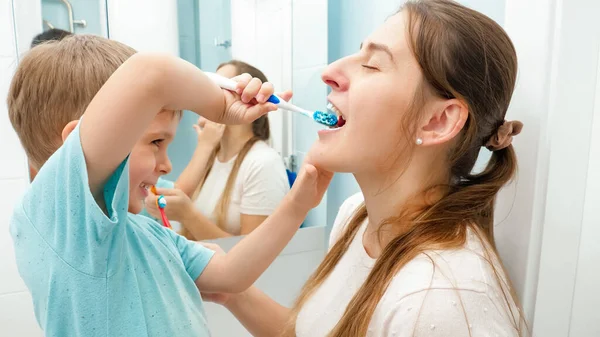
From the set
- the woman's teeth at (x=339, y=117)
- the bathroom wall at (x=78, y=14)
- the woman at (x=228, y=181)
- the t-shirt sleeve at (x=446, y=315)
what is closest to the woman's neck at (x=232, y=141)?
the woman at (x=228, y=181)

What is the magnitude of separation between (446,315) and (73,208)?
423 mm

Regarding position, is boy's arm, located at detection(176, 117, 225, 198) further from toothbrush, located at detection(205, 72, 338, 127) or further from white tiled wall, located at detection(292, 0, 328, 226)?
toothbrush, located at detection(205, 72, 338, 127)

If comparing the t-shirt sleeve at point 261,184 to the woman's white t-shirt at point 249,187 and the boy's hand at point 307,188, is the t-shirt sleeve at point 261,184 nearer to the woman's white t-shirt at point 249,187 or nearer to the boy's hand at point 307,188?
the woman's white t-shirt at point 249,187

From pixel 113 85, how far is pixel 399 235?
42 centimetres

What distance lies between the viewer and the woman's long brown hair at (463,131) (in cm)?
59

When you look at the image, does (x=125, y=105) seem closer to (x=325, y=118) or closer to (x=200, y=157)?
(x=325, y=118)

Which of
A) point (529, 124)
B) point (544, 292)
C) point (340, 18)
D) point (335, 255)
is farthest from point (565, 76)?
point (340, 18)

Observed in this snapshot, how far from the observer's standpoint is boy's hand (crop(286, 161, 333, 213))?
0.77 meters

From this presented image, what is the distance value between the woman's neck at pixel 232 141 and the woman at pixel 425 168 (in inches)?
20.4

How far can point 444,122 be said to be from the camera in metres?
0.63

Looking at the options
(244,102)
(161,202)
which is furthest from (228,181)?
(244,102)

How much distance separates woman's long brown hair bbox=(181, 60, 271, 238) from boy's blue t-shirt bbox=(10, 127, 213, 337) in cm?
51

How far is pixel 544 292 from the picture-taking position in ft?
2.16

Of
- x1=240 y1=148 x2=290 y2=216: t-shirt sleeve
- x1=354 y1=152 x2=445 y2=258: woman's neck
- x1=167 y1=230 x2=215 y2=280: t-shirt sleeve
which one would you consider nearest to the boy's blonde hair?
x1=167 y1=230 x2=215 y2=280: t-shirt sleeve
